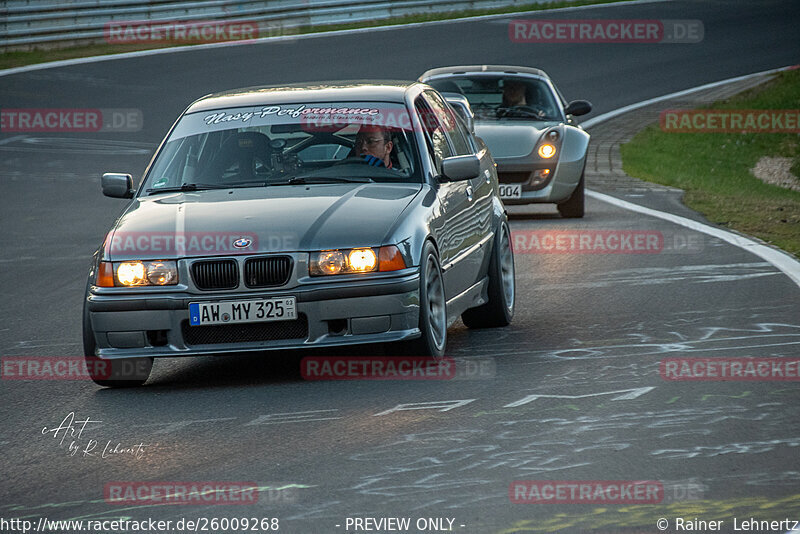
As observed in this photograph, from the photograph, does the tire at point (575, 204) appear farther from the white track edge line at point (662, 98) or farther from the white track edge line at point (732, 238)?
the white track edge line at point (662, 98)

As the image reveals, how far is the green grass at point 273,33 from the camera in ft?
107

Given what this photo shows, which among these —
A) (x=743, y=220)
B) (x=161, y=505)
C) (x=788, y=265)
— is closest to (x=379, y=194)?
(x=161, y=505)

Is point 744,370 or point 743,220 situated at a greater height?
point 744,370

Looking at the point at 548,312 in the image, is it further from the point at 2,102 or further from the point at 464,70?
the point at 2,102

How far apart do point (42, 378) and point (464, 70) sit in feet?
32.6

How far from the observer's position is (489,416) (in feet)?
21.5

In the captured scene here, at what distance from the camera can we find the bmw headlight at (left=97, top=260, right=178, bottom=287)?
7.46 metres

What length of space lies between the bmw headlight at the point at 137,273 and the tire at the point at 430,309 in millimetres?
1253

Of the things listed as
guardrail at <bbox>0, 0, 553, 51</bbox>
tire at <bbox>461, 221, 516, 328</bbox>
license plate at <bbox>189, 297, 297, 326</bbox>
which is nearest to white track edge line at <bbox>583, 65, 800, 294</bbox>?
tire at <bbox>461, 221, 516, 328</bbox>

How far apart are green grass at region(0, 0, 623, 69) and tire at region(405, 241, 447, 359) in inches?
985

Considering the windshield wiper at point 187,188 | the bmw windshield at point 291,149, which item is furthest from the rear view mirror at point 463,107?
the windshield wiper at point 187,188

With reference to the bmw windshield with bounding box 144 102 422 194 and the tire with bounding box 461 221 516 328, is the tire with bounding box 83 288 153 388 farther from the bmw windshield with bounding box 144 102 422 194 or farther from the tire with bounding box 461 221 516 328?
the tire with bounding box 461 221 516 328

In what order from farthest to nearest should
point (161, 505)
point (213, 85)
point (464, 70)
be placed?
1. point (213, 85)
2. point (464, 70)
3. point (161, 505)

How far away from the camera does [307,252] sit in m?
7.40
